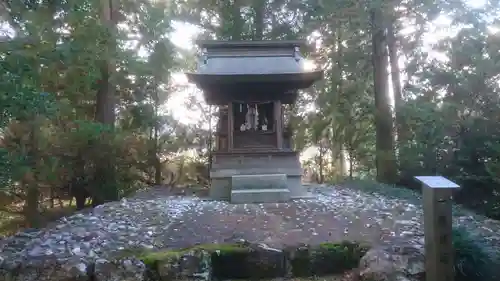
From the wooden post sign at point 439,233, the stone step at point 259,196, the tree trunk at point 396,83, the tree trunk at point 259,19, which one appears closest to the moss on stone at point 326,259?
the wooden post sign at point 439,233

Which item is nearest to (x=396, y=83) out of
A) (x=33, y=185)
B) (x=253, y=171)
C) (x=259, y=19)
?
(x=259, y=19)

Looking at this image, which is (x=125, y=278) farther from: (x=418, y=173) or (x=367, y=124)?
(x=367, y=124)

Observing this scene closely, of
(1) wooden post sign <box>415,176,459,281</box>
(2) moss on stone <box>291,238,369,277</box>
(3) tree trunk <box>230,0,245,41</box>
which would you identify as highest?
(3) tree trunk <box>230,0,245,41</box>

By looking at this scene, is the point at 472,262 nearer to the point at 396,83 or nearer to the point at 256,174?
the point at 256,174

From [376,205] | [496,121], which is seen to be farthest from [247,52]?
[496,121]

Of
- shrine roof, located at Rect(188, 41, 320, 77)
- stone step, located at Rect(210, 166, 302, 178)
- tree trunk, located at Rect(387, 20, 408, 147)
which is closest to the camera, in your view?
stone step, located at Rect(210, 166, 302, 178)

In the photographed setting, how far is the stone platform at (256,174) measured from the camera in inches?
368

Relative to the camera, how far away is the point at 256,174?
9.71m

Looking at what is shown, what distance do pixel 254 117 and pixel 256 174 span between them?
5.24 ft

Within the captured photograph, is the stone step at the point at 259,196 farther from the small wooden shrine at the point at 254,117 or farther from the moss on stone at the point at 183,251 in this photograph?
the moss on stone at the point at 183,251

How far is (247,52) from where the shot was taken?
438 inches

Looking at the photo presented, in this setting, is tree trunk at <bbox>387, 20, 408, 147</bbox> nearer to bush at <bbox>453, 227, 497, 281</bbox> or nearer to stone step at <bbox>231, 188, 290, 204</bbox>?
stone step at <bbox>231, 188, 290, 204</bbox>

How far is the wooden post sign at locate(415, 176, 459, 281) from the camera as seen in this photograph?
3.46 metres

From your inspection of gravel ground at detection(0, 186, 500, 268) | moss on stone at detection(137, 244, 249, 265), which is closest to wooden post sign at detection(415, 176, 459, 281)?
gravel ground at detection(0, 186, 500, 268)
